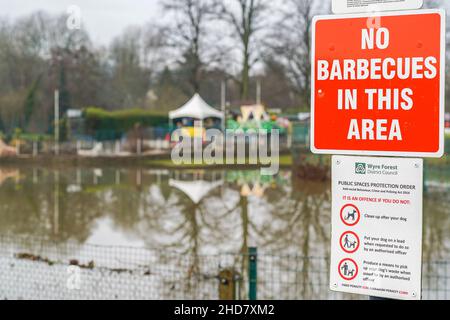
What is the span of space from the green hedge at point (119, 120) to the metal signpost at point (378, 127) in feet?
44.6

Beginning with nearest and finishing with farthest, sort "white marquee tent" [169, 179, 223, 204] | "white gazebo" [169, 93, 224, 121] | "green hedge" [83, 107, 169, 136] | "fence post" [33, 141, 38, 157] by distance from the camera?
1. "white marquee tent" [169, 179, 223, 204]
2. "white gazebo" [169, 93, 224, 121]
3. "fence post" [33, 141, 38, 157]
4. "green hedge" [83, 107, 169, 136]

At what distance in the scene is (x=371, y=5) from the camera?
36.4 inches

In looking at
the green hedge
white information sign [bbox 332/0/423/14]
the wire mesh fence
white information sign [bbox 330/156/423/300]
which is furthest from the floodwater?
the green hedge

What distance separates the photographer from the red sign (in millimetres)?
873

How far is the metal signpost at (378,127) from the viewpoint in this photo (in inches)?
34.6

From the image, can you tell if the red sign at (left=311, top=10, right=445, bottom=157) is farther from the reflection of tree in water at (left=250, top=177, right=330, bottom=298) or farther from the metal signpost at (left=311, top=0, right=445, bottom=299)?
the reflection of tree in water at (left=250, top=177, right=330, bottom=298)

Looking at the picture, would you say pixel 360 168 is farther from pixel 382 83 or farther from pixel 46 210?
pixel 46 210

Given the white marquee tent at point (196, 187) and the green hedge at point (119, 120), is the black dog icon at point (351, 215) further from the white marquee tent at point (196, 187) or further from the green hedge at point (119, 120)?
the green hedge at point (119, 120)

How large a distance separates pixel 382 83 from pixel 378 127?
0.22 ft

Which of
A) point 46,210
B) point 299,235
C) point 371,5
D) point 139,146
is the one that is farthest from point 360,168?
point 139,146

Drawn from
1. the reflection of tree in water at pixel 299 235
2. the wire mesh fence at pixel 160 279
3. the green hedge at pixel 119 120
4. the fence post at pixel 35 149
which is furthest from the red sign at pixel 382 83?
the green hedge at pixel 119 120

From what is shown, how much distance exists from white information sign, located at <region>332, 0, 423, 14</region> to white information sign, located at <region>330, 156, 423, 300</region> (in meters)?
0.24

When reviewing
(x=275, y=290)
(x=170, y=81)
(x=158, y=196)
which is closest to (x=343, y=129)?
(x=275, y=290)

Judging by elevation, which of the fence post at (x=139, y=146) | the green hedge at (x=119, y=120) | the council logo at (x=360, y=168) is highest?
the green hedge at (x=119, y=120)
